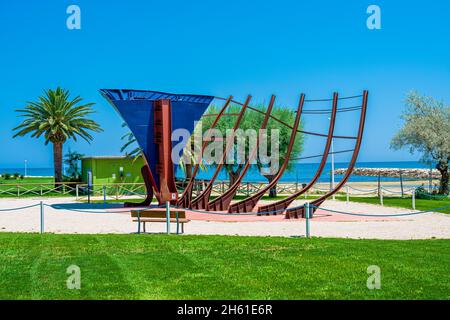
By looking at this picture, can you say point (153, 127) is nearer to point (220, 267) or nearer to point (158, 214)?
point (158, 214)

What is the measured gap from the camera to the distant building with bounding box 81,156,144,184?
42188 mm

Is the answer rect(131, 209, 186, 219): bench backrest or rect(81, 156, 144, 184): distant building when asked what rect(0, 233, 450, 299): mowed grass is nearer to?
rect(131, 209, 186, 219): bench backrest

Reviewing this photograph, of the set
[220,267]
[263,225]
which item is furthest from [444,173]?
[220,267]

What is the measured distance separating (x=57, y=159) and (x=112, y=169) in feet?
13.9

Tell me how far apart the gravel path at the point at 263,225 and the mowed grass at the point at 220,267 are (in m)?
2.21

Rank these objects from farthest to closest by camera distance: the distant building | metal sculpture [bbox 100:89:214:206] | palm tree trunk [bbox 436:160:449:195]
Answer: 1. the distant building
2. palm tree trunk [bbox 436:160:449:195]
3. metal sculpture [bbox 100:89:214:206]

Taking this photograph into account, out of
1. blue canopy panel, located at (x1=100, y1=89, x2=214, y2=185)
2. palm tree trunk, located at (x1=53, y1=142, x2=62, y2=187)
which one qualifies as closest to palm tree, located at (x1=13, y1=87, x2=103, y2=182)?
palm tree trunk, located at (x1=53, y1=142, x2=62, y2=187)

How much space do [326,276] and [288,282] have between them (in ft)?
2.60

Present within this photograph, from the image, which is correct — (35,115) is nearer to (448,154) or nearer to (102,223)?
(102,223)

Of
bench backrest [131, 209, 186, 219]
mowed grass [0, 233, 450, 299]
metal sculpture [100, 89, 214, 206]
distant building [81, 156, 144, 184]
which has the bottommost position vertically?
mowed grass [0, 233, 450, 299]

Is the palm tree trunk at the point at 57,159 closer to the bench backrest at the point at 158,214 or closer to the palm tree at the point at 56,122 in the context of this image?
the palm tree at the point at 56,122

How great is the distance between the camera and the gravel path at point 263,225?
15359 millimetres

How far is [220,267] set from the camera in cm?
947

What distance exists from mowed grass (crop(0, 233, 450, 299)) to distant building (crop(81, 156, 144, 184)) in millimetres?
29041
